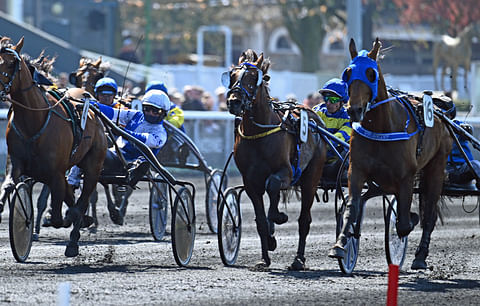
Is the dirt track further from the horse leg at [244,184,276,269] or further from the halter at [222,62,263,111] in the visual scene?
the halter at [222,62,263,111]

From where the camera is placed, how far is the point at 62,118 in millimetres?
9625

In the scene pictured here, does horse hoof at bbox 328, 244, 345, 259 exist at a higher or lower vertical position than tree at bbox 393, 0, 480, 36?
lower

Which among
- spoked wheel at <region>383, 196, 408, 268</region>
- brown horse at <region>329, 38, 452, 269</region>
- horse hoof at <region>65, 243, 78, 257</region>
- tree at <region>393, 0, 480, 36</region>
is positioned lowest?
horse hoof at <region>65, 243, 78, 257</region>

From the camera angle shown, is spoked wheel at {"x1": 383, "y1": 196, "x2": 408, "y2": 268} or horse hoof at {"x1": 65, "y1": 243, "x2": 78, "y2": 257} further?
horse hoof at {"x1": 65, "y1": 243, "x2": 78, "y2": 257}

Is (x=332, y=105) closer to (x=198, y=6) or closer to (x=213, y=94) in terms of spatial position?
(x=213, y=94)

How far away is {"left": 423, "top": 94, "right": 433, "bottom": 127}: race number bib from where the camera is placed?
30.7 ft

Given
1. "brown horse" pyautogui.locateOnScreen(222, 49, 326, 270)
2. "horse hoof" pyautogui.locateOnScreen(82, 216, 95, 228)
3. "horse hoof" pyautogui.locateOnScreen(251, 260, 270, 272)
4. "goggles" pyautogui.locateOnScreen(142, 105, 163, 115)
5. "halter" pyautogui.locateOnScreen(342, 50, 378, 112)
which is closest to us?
"halter" pyautogui.locateOnScreen(342, 50, 378, 112)

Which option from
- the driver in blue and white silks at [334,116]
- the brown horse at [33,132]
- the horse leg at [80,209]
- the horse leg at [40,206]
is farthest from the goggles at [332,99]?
the horse leg at [40,206]

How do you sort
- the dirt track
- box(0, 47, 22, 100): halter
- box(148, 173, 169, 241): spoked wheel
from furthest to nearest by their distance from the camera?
box(148, 173, 169, 241): spoked wheel
box(0, 47, 22, 100): halter
the dirt track

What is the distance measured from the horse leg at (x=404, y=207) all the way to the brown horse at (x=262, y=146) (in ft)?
3.02

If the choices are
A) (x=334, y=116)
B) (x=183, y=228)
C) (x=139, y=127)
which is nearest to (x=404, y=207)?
(x=183, y=228)

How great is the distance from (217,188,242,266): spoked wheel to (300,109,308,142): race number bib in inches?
31.9

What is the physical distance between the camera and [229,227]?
9.96m

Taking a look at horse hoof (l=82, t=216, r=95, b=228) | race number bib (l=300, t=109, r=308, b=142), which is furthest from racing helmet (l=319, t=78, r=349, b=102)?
horse hoof (l=82, t=216, r=95, b=228)
